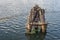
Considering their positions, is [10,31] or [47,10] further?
[47,10]

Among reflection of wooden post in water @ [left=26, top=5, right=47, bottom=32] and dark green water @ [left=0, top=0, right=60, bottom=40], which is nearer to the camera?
dark green water @ [left=0, top=0, right=60, bottom=40]

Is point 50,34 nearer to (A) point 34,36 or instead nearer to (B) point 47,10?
(A) point 34,36

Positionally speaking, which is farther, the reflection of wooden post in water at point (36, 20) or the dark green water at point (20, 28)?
the reflection of wooden post in water at point (36, 20)

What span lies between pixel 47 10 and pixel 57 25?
51.3 feet

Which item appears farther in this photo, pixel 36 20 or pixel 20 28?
A: pixel 20 28

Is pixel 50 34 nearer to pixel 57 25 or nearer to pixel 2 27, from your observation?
pixel 57 25

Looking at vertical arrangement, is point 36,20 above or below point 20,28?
above

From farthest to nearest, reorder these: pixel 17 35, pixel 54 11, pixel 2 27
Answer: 1. pixel 54 11
2. pixel 2 27
3. pixel 17 35

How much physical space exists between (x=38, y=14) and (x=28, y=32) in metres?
3.82

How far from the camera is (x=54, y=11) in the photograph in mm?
53688

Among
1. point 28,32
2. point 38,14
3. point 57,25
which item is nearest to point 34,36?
point 28,32

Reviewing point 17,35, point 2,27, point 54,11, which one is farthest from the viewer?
point 54,11

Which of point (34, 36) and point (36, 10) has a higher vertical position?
point (36, 10)

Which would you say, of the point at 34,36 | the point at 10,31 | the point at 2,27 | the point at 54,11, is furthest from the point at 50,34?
the point at 54,11
